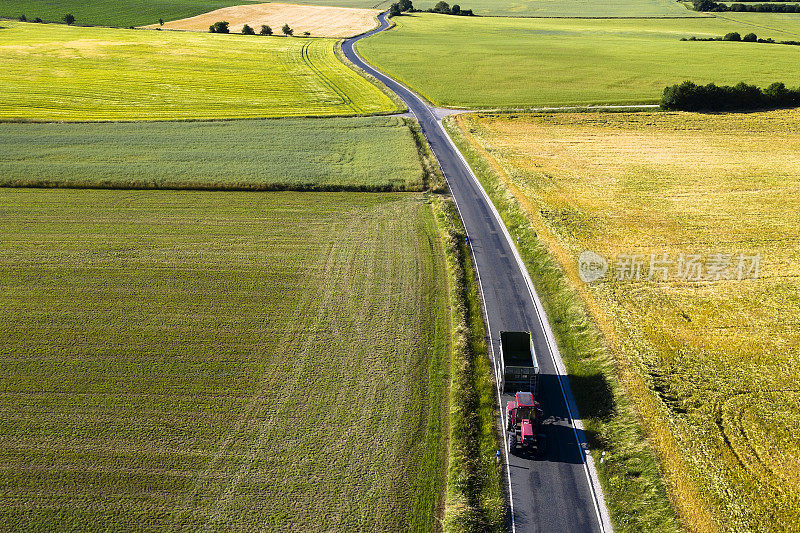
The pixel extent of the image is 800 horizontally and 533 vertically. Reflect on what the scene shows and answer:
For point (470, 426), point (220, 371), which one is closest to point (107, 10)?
point (220, 371)

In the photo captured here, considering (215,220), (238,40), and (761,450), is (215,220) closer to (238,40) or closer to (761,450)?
(761,450)

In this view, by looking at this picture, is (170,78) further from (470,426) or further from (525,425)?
(525,425)

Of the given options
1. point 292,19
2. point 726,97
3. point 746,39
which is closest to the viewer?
point 726,97

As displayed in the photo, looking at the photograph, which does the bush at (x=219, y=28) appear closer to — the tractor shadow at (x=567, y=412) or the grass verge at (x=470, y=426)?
the grass verge at (x=470, y=426)

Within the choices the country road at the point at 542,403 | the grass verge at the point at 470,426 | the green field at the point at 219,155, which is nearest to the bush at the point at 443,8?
the green field at the point at 219,155

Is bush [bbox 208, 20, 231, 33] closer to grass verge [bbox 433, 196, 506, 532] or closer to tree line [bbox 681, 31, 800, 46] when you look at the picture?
tree line [bbox 681, 31, 800, 46]

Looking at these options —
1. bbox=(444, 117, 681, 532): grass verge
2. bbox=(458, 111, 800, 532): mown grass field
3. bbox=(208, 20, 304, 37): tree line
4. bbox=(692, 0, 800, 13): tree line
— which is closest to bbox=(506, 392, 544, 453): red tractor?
bbox=(444, 117, 681, 532): grass verge
